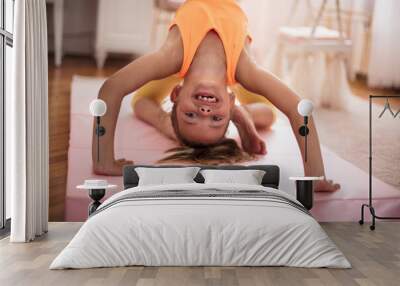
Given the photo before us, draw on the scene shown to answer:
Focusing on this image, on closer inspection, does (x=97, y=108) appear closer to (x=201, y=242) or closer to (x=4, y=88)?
(x=4, y=88)

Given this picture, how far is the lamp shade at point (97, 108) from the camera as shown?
705 cm

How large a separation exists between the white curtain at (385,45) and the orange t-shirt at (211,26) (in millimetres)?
1802

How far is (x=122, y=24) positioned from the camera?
754cm

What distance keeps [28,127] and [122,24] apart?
8.00 ft

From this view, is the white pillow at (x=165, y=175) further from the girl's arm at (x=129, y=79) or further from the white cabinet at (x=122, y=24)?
the white cabinet at (x=122, y=24)

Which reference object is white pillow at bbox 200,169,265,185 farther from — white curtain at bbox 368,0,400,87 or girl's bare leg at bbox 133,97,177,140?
white curtain at bbox 368,0,400,87

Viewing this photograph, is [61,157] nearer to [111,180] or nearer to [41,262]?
[111,180]

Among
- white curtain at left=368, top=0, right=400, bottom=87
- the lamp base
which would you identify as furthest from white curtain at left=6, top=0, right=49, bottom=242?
white curtain at left=368, top=0, right=400, bottom=87

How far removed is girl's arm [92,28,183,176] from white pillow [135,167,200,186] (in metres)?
0.63

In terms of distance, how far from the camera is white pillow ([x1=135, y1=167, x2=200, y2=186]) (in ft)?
21.6

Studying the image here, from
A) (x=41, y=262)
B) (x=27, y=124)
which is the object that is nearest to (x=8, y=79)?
(x=27, y=124)

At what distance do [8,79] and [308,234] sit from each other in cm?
398

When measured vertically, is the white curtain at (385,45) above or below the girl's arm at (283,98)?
above

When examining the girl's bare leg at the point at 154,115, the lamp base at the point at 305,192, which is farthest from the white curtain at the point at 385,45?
the girl's bare leg at the point at 154,115
